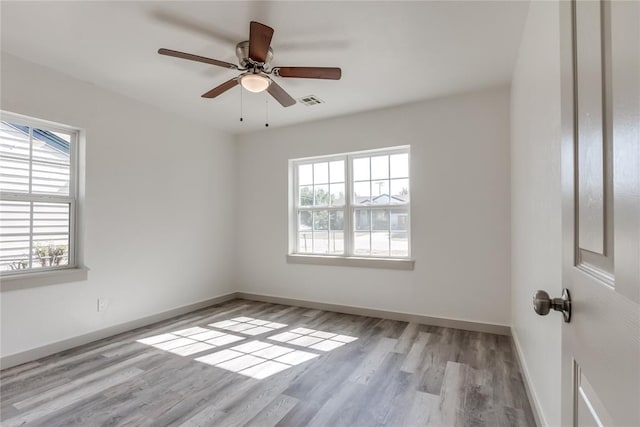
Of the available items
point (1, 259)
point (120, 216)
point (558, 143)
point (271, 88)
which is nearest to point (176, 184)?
point (120, 216)

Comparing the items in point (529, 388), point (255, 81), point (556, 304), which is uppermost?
point (255, 81)

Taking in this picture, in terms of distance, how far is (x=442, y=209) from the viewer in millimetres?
3496

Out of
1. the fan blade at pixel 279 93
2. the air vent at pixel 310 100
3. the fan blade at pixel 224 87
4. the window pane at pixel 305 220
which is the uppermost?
the air vent at pixel 310 100

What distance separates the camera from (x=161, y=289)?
3797 millimetres

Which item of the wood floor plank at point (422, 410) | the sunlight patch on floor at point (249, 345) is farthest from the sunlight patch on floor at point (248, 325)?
the wood floor plank at point (422, 410)

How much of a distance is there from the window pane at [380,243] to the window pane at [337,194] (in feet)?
2.15

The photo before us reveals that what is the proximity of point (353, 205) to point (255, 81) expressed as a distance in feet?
7.36

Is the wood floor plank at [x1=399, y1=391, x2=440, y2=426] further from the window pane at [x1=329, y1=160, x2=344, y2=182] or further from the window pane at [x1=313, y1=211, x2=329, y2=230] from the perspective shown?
the window pane at [x1=329, y1=160, x2=344, y2=182]

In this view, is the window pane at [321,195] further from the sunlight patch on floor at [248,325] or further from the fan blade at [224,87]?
the fan blade at [224,87]

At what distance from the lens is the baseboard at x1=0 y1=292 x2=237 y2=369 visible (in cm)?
260

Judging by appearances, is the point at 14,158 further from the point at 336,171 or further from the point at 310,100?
the point at 336,171

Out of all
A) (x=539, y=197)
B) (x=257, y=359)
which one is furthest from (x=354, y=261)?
(x=539, y=197)

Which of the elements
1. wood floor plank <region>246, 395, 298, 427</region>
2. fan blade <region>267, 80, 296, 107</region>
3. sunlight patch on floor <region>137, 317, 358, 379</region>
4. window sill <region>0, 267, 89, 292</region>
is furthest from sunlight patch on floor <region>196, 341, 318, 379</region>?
fan blade <region>267, 80, 296, 107</region>

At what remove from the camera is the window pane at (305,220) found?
4.50 meters
